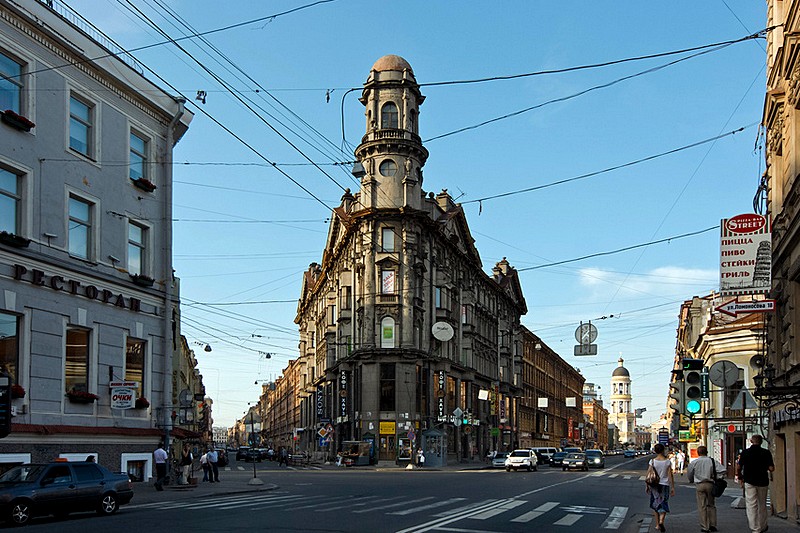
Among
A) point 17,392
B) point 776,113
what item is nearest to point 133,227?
point 17,392

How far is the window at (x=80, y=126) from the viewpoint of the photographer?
27.9 m

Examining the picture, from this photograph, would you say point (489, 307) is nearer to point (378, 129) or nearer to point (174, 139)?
point (378, 129)

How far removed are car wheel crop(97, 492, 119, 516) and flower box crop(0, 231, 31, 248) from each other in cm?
831

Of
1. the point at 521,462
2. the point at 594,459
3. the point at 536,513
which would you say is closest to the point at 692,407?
the point at 536,513

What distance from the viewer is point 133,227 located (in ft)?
102

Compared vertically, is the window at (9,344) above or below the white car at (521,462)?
above

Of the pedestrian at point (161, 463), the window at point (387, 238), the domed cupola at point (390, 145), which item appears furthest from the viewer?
the window at point (387, 238)

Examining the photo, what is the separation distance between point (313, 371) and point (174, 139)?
65850 millimetres

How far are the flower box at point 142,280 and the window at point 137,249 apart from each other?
32cm

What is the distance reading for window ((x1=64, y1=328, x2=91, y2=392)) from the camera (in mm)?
27078

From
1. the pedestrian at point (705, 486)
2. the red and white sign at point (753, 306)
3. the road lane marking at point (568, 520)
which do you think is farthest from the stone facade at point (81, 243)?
the red and white sign at point (753, 306)

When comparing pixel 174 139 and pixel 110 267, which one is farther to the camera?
pixel 174 139

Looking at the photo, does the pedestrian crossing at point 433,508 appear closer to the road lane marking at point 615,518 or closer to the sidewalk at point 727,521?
the road lane marking at point 615,518


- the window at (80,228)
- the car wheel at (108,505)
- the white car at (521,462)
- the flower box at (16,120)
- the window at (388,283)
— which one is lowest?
the white car at (521,462)
